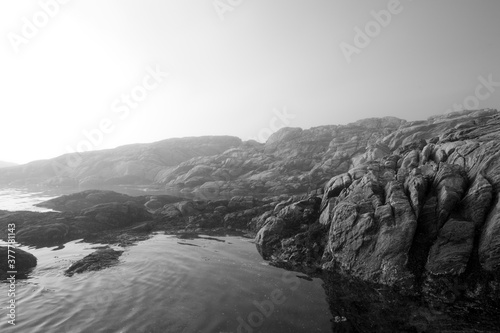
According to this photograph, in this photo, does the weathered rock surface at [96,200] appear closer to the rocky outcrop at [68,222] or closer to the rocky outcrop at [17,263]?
the rocky outcrop at [68,222]

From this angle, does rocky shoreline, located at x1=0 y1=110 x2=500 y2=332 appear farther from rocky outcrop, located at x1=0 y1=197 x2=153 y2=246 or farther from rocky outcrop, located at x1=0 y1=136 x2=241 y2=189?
rocky outcrop, located at x1=0 y1=136 x2=241 y2=189

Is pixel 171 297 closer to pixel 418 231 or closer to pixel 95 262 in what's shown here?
pixel 95 262

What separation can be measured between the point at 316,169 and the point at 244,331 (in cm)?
6366

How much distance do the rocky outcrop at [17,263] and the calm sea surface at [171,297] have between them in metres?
0.80

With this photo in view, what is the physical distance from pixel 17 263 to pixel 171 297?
571 inches

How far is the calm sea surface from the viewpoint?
44.6 feet

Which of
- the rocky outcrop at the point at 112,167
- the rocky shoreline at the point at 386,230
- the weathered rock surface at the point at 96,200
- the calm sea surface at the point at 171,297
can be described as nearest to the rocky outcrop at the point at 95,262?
the rocky shoreline at the point at 386,230

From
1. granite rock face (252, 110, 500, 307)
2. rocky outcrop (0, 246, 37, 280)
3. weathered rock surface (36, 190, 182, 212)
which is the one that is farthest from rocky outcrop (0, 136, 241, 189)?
granite rock face (252, 110, 500, 307)

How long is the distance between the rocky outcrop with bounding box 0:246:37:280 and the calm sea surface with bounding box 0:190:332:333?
799 mm

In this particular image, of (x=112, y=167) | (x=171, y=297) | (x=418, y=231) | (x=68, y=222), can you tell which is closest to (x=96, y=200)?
(x=68, y=222)

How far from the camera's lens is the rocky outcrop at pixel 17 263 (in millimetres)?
20156

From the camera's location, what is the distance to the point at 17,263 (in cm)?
2109

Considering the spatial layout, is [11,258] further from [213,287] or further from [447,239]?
[447,239]

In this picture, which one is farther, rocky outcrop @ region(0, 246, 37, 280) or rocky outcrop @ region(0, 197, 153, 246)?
rocky outcrop @ region(0, 197, 153, 246)
